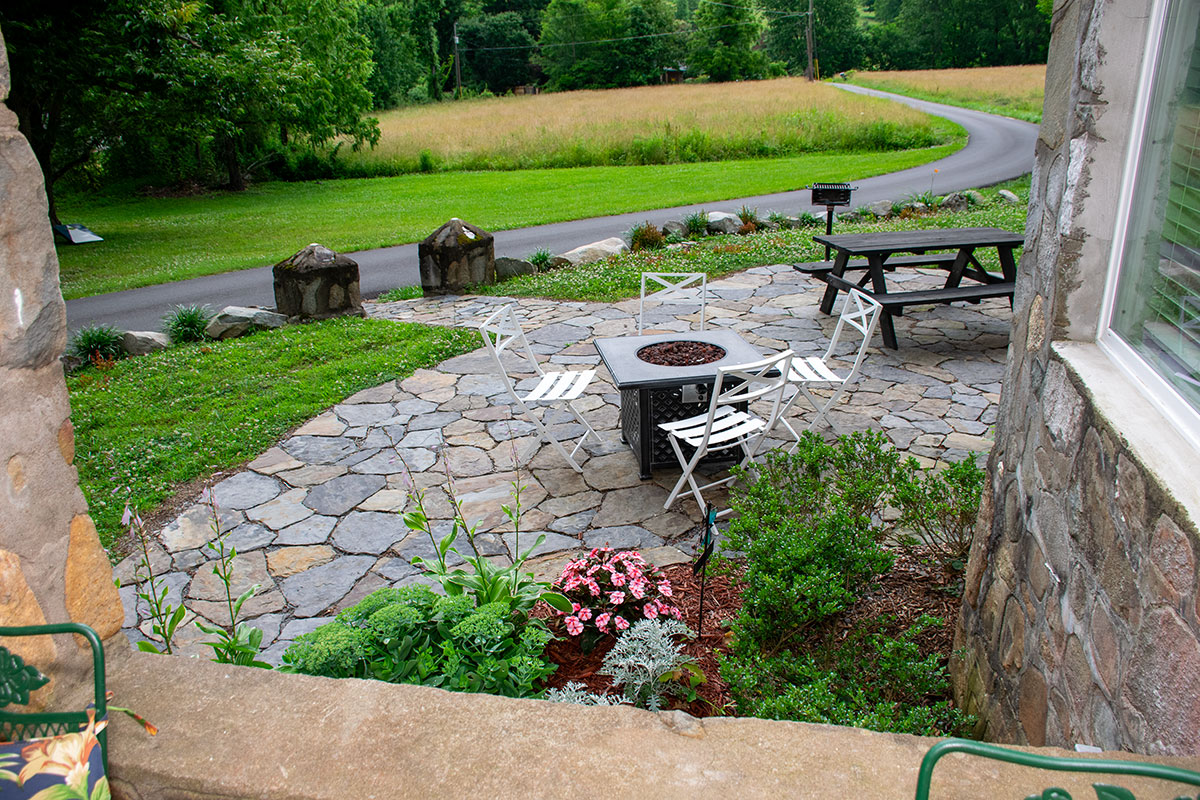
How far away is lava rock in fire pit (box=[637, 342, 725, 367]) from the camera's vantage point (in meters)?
4.60

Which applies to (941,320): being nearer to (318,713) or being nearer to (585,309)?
(585,309)

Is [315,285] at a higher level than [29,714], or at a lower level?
lower

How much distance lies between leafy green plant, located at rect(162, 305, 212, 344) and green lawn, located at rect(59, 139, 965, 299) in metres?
3.99

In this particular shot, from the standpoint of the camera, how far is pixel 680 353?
15.6 ft

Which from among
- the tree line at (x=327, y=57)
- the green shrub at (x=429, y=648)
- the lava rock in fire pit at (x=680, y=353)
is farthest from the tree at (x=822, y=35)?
the green shrub at (x=429, y=648)

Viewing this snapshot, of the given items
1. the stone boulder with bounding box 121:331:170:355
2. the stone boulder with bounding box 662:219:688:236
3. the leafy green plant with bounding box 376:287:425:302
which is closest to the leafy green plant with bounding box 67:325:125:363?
the stone boulder with bounding box 121:331:170:355

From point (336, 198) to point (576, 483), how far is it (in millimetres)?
18255

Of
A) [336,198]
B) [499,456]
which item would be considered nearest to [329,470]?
[499,456]

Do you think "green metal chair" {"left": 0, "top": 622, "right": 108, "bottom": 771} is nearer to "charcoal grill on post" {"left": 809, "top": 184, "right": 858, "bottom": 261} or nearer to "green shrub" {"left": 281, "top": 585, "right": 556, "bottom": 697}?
"green shrub" {"left": 281, "top": 585, "right": 556, "bottom": 697}

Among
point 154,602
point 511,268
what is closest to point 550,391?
point 154,602

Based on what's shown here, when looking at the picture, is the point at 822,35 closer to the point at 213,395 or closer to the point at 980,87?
the point at 980,87

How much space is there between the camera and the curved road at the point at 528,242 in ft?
33.2

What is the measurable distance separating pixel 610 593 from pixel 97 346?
662cm

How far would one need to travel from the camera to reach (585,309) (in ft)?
27.0
